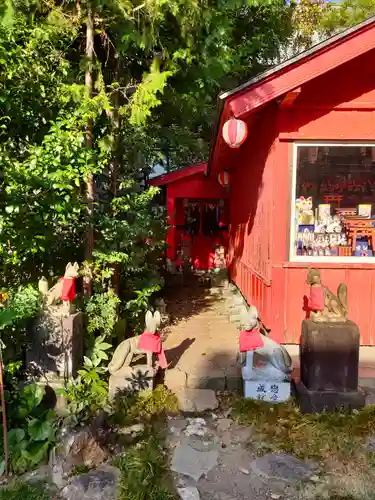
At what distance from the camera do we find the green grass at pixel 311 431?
3275 millimetres

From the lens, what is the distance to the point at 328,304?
4051 millimetres

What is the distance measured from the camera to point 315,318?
4.01m

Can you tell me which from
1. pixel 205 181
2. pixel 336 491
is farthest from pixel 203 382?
pixel 205 181

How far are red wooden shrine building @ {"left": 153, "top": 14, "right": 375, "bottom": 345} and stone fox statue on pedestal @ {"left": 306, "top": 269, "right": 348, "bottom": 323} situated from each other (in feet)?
3.48

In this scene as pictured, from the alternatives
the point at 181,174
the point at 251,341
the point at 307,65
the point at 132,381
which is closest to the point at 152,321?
the point at 132,381

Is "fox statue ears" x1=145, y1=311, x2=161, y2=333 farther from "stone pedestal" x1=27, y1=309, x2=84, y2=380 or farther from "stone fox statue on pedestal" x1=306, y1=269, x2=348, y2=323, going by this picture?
"stone fox statue on pedestal" x1=306, y1=269, x2=348, y2=323

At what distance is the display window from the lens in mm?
5387

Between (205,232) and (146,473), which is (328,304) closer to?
(146,473)

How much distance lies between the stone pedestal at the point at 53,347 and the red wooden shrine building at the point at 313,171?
250 centimetres

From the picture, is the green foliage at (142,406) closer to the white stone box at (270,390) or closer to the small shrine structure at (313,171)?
the white stone box at (270,390)

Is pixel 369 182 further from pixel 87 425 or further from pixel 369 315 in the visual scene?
pixel 87 425

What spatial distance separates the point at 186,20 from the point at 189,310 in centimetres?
494

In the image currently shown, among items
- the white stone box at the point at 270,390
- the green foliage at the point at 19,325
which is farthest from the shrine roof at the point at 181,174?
the white stone box at the point at 270,390

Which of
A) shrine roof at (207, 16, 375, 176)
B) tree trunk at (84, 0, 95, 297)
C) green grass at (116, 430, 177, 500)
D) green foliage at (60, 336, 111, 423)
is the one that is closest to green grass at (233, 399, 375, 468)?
green grass at (116, 430, 177, 500)
